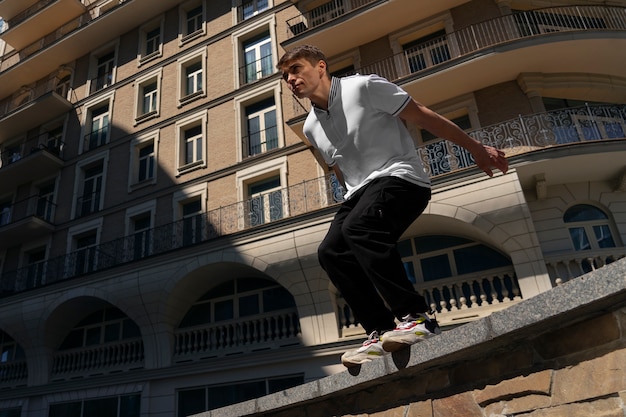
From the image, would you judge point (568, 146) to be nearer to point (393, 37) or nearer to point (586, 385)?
point (393, 37)

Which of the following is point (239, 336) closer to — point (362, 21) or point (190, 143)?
point (190, 143)

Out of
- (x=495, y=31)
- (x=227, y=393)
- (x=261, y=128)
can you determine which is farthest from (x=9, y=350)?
(x=495, y=31)

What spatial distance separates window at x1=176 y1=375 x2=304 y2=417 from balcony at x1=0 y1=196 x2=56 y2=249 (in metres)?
9.45

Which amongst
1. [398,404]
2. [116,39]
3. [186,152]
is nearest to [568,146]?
[398,404]

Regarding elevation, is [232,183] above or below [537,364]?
above

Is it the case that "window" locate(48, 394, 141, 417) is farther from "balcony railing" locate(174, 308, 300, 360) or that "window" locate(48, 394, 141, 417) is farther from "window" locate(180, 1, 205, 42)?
"window" locate(180, 1, 205, 42)

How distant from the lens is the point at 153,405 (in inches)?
516

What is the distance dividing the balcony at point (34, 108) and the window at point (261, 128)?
388 inches

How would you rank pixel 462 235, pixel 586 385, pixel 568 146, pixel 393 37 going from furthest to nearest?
pixel 393 37 < pixel 462 235 < pixel 568 146 < pixel 586 385

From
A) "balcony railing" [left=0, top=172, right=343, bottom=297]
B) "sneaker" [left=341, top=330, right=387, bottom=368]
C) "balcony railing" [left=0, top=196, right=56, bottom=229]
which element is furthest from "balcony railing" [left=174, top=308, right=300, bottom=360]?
"sneaker" [left=341, top=330, right=387, bottom=368]

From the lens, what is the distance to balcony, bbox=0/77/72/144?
19.7 metres

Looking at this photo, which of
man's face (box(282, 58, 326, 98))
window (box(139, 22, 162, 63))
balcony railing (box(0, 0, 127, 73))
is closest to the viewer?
man's face (box(282, 58, 326, 98))

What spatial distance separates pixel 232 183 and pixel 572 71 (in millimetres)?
10841

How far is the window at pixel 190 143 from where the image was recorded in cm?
1644
